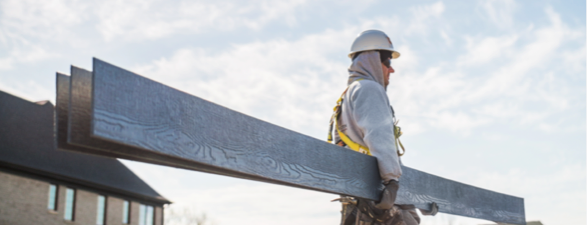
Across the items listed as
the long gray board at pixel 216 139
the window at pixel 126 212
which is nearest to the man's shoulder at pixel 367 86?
the long gray board at pixel 216 139

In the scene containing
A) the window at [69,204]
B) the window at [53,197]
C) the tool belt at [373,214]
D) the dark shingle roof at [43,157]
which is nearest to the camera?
the tool belt at [373,214]

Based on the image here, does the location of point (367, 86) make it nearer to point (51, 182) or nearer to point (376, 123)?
point (376, 123)

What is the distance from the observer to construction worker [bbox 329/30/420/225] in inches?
148

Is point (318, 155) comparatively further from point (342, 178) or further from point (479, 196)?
point (479, 196)

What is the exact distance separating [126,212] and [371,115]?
98.5 ft

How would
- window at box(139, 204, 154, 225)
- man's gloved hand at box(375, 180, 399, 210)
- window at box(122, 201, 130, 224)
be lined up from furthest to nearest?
1. window at box(139, 204, 154, 225)
2. window at box(122, 201, 130, 224)
3. man's gloved hand at box(375, 180, 399, 210)

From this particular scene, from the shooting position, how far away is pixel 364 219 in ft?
12.8

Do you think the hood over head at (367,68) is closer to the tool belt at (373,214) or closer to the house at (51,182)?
the tool belt at (373,214)

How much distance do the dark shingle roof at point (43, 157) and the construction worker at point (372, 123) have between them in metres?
23.9

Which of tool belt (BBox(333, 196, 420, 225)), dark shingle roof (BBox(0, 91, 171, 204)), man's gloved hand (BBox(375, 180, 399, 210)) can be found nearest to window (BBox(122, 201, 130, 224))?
dark shingle roof (BBox(0, 91, 171, 204))

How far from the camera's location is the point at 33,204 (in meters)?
25.8

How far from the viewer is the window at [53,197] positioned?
2693 cm

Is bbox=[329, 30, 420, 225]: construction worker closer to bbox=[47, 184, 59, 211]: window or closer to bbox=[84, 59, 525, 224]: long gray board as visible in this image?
bbox=[84, 59, 525, 224]: long gray board

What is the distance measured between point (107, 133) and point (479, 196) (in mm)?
3505
